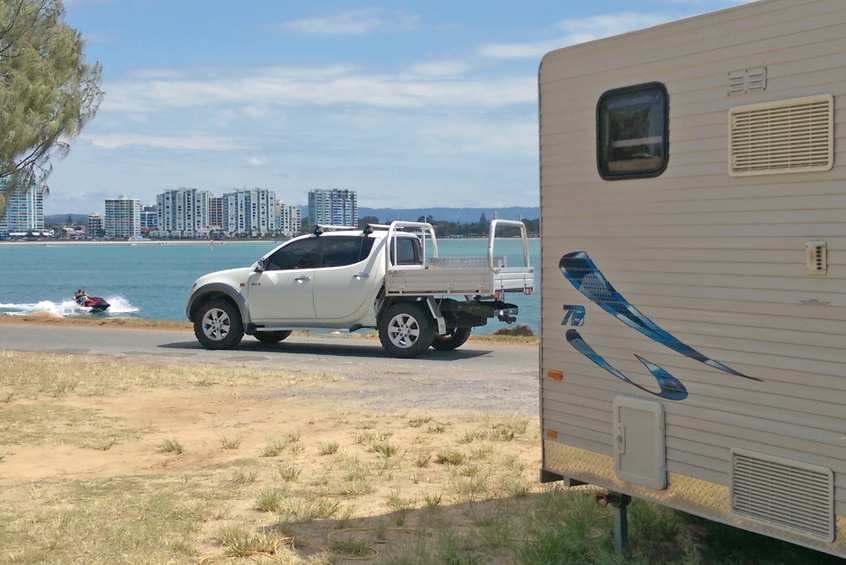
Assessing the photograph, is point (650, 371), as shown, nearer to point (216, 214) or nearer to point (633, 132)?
point (633, 132)

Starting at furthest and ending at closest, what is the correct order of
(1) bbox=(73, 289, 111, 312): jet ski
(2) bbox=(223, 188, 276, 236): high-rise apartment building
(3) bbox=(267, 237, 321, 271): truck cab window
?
(2) bbox=(223, 188, 276, 236): high-rise apartment building, (1) bbox=(73, 289, 111, 312): jet ski, (3) bbox=(267, 237, 321, 271): truck cab window

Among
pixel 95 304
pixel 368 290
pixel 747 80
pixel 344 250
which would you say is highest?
pixel 747 80

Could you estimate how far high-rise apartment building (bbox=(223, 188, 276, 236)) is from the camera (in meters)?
117

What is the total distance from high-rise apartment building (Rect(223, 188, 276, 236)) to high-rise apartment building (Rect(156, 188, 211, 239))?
11029 millimetres

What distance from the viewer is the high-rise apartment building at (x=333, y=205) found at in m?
35.0

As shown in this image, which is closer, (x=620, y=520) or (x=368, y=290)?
(x=620, y=520)

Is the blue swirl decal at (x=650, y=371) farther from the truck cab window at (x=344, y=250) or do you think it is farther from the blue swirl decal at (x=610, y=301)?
the truck cab window at (x=344, y=250)

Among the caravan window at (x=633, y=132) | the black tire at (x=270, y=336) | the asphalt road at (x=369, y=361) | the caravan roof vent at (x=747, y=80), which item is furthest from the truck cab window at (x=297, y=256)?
the caravan roof vent at (x=747, y=80)

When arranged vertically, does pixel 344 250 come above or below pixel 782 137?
below

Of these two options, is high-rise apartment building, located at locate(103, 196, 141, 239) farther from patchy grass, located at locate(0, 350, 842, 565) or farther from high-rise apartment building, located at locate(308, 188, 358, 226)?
patchy grass, located at locate(0, 350, 842, 565)

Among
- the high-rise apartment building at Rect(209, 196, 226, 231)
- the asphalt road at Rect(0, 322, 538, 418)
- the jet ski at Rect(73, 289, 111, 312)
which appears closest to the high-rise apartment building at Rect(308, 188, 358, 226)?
the jet ski at Rect(73, 289, 111, 312)

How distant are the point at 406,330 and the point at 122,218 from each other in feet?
573

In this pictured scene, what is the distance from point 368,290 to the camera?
15328 mm

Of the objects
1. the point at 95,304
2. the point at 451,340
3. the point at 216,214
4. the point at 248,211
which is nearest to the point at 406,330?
the point at 451,340
